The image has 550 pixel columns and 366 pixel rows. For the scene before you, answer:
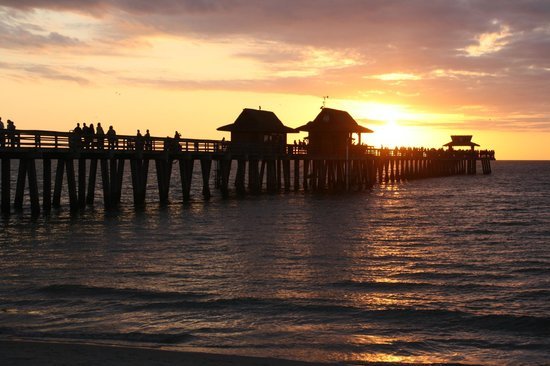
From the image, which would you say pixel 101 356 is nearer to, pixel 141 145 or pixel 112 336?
pixel 112 336

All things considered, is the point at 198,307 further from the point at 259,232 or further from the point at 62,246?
the point at 259,232

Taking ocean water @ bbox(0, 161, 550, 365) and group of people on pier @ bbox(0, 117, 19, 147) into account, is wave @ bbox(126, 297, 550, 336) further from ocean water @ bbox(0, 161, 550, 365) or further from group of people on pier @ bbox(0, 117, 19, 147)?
group of people on pier @ bbox(0, 117, 19, 147)

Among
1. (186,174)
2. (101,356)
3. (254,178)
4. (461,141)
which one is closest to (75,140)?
(186,174)

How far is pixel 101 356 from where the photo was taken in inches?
338

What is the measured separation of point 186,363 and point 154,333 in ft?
7.32

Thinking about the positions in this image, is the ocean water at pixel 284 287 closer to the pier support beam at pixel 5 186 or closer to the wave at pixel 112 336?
the wave at pixel 112 336

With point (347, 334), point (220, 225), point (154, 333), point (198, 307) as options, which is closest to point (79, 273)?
point (198, 307)

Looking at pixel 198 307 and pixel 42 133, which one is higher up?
pixel 42 133

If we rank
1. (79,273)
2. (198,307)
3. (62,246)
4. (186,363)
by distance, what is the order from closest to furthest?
(186,363)
(198,307)
(79,273)
(62,246)

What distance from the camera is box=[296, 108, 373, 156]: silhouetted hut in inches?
2354

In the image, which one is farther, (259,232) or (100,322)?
(259,232)

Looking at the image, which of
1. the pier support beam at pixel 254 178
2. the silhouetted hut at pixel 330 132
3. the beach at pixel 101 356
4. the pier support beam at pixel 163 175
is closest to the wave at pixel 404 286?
the beach at pixel 101 356

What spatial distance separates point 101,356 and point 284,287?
258 inches

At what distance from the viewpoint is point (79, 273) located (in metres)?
16.0
